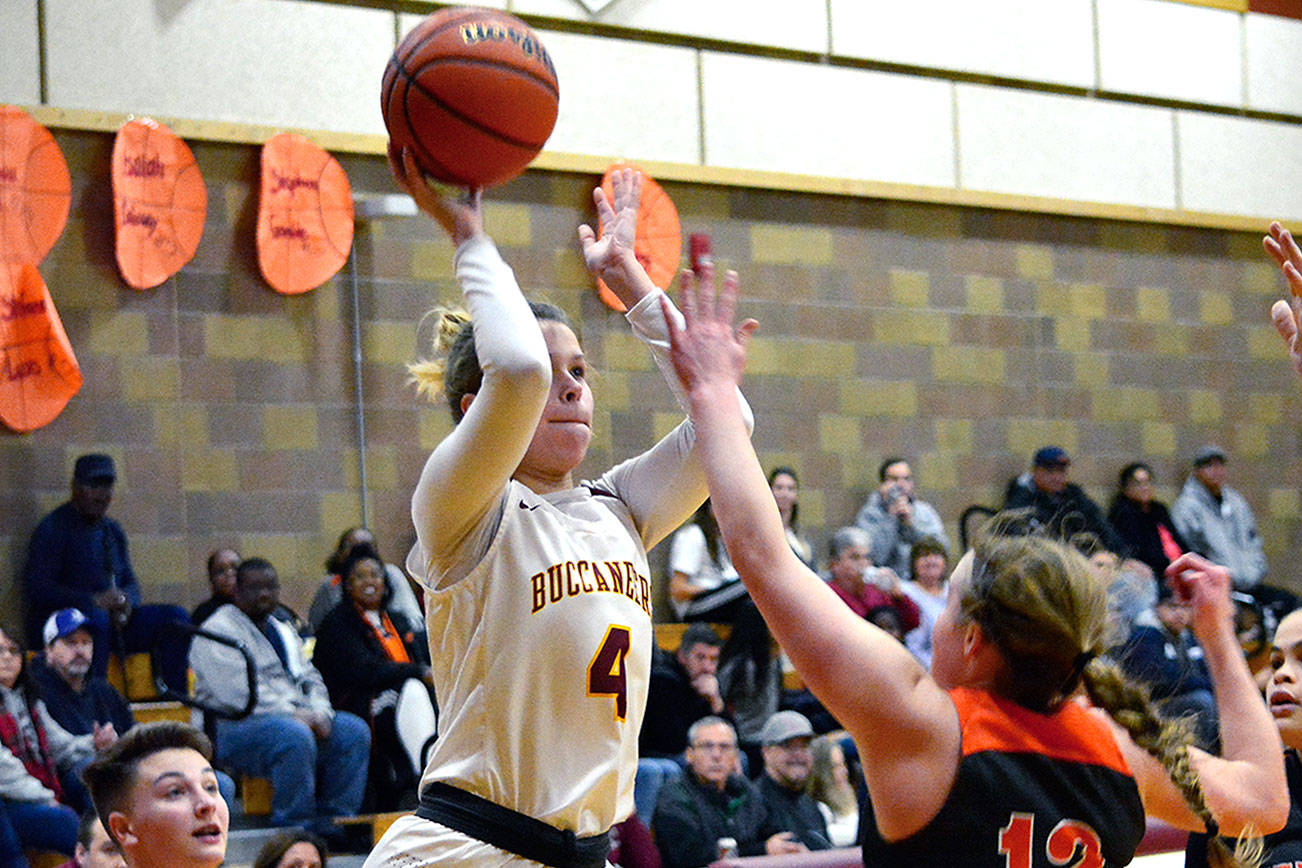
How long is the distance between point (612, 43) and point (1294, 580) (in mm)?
6626

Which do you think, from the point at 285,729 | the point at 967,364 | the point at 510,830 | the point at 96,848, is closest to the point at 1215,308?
the point at 967,364

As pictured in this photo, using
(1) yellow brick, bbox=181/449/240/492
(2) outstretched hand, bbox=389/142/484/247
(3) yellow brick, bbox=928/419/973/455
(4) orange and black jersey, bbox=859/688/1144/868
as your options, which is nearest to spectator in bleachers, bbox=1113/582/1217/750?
(3) yellow brick, bbox=928/419/973/455

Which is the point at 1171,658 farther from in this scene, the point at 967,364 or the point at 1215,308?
the point at 1215,308

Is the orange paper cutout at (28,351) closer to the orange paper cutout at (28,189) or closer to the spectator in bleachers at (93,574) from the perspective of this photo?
the orange paper cutout at (28,189)

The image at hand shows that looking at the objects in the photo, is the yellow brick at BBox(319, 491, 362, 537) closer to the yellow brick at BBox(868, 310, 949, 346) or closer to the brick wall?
the brick wall

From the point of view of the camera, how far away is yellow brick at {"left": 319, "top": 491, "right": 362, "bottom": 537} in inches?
346

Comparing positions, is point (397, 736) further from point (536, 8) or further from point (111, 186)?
point (536, 8)

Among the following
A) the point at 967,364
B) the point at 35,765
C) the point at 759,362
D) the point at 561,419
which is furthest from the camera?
the point at 967,364

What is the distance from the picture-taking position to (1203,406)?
39.4 ft

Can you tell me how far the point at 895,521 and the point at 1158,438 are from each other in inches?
115

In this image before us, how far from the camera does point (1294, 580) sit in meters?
12.1

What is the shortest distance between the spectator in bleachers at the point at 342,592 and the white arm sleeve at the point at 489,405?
5.04 metres

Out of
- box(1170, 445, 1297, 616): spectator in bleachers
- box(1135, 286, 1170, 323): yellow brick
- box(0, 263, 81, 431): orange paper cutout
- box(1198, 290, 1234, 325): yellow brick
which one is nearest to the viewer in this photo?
box(0, 263, 81, 431): orange paper cutout

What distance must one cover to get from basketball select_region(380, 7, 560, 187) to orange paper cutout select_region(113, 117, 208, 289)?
5.80 meters
